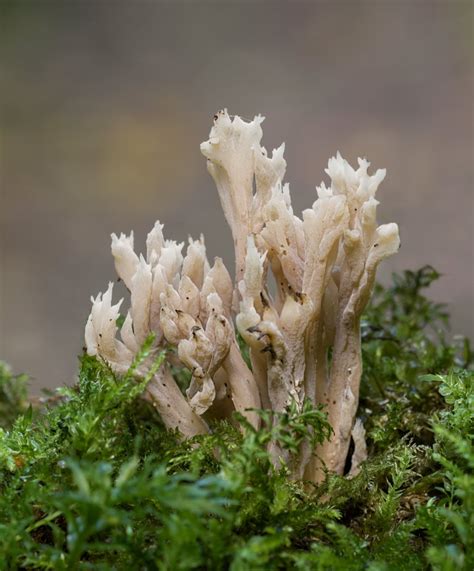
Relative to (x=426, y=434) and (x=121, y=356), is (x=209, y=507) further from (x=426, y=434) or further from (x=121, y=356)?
(x=426, y=434)

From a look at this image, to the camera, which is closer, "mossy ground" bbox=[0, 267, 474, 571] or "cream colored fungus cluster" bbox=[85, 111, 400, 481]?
"mossy ground" bbox=[0, 267, 474, 571]

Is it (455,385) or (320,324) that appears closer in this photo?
(455,385)

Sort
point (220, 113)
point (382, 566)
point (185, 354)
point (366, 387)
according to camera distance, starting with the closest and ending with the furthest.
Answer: point (382, 566) < point (185, 354) < point (220, 113) < point (366, 387)

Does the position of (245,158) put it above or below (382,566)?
above

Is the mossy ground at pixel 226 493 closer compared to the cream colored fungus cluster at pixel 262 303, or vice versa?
the mossy ground at pixel 226 493

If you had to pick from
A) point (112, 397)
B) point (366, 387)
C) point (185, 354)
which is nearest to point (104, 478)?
point (112, 397)

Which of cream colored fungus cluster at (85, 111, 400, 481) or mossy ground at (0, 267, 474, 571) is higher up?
cream colored fungus cluster at (85, 111, 400, 481)
